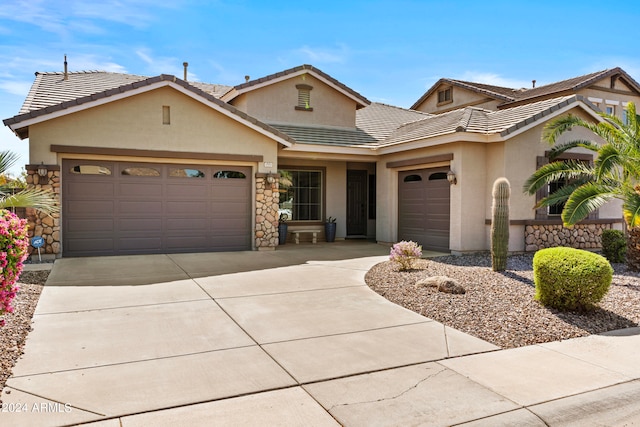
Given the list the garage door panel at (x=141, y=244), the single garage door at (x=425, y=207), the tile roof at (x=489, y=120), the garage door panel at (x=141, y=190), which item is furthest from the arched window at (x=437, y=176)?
the garage door panel at (x=141, y=244)

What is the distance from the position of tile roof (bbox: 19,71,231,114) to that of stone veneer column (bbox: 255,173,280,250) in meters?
5.87

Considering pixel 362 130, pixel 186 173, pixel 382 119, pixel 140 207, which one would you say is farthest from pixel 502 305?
pixel 382 119

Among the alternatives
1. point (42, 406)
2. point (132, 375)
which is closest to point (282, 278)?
point (132, 375)

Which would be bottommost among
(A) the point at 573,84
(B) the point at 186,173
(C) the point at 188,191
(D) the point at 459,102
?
(C) the point at 188,191

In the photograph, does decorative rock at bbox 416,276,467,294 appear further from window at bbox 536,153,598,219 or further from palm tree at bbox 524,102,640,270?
window at bbox 536,153,598,219

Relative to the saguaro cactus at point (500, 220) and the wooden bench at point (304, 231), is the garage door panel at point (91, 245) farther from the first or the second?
the saguaro cactus at point (500, 220)

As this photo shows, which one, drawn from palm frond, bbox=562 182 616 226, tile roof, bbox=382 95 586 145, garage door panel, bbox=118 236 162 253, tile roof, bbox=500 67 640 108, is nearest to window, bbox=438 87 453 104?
tile roof, bbox=500 67 640 108

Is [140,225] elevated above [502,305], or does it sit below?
above

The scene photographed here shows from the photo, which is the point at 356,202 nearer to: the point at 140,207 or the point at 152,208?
the point at 152,208

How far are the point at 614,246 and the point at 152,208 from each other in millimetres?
11888

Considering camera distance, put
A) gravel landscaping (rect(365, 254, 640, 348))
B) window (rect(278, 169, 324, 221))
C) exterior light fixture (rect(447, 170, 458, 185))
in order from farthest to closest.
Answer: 1. window (rect(278, 169, 324, 221))
2. exterior light fixture (rect(447, 170, 458, 185))
3. gravel landscaping (rect(365, 254, 640, 348))

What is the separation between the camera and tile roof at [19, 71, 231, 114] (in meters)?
13.1

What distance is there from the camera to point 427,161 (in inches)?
553

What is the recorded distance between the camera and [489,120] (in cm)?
1390
